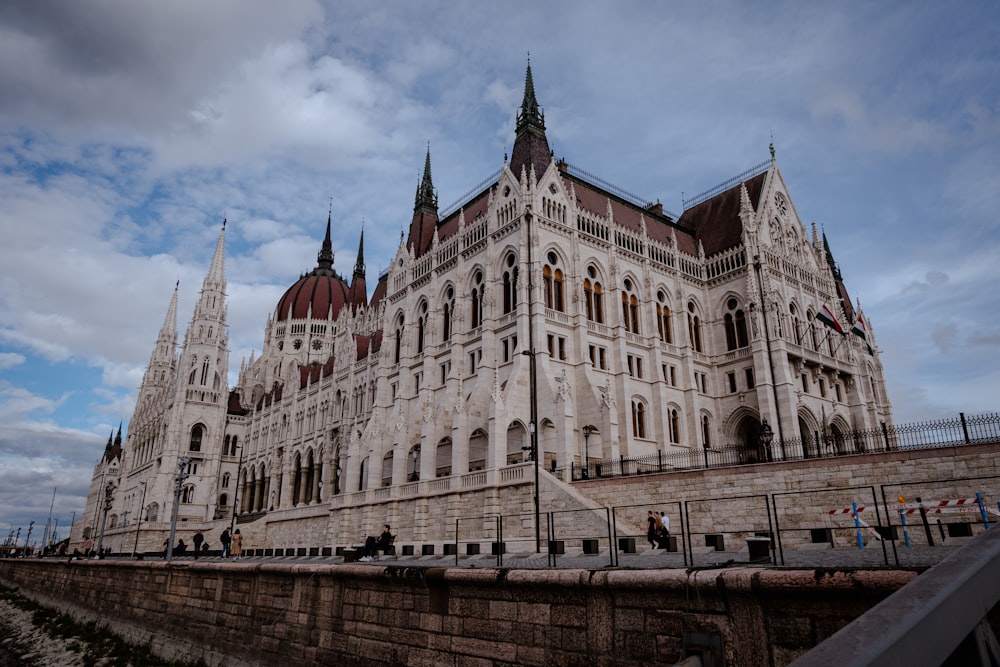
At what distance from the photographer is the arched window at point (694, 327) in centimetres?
4547

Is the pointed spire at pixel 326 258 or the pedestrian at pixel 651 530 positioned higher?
the pointed spire at pixel 326 258

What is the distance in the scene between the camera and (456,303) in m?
42.8

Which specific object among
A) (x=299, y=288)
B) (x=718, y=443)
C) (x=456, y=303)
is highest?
(x=299, y=288)

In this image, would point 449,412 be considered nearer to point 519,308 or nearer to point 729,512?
point 519,308

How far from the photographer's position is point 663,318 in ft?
146

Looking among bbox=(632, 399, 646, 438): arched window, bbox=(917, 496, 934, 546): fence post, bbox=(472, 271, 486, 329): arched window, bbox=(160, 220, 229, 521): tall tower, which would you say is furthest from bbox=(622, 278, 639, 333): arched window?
bbox=(160, 220, 229, 521): tall tower

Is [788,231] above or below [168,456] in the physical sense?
above

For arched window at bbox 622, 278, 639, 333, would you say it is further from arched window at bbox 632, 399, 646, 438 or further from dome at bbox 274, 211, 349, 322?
dome at bbox 274, 211, 349, 322

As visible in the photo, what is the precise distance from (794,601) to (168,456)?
79910 mm

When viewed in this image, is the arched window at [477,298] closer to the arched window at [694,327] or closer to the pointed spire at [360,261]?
the arched window at [694,327]

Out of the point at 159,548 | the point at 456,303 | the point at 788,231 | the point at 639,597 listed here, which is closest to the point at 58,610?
the point at 456,303

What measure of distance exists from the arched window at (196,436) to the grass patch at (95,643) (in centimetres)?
4173

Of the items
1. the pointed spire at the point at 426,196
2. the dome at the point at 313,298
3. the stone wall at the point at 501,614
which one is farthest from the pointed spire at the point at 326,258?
the stone wall at the point at 501,614

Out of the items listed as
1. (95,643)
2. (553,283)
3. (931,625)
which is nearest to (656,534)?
(931,625)
